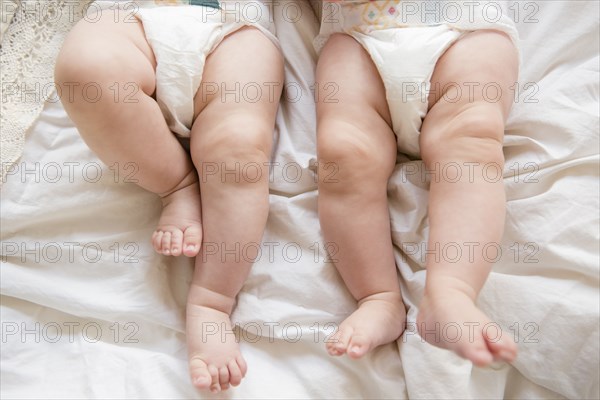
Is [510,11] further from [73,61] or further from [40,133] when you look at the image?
[40,133]

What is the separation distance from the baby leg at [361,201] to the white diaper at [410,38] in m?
0.03

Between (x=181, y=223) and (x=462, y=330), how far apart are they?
1.49ft

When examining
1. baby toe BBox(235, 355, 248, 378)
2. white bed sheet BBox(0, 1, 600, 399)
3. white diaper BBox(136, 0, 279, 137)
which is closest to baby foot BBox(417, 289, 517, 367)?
white bed sheet BBox(0, 1, 600, 399)

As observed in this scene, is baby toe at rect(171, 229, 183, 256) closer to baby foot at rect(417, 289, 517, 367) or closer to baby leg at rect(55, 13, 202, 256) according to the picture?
baby leg at rect(55, 13, 202, 256)

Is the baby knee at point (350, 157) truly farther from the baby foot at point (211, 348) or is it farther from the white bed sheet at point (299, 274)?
the baby foot at point (211, 348)

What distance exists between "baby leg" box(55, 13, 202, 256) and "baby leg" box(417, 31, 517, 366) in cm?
37

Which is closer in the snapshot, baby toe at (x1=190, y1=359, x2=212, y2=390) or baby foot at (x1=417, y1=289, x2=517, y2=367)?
baby foot at (x1=417, y1=289, x2=517, y2=367)

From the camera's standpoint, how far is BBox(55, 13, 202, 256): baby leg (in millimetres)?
891

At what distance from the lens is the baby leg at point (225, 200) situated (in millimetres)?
935

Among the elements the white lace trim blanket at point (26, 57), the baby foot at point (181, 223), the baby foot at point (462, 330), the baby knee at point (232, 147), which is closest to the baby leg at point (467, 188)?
the baby foot at point (462, 330)

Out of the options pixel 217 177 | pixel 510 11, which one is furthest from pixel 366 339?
pixel 510 11

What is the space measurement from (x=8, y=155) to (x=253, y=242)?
46 cm

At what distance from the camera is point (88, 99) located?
0.89 m

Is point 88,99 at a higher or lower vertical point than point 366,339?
higher
